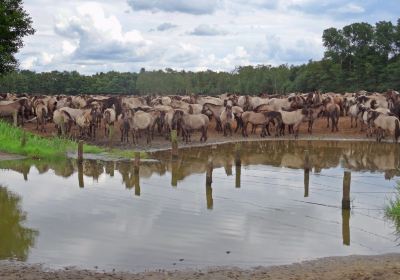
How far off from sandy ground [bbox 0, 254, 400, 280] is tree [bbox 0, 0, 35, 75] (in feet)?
79.5

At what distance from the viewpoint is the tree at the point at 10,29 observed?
3238cm

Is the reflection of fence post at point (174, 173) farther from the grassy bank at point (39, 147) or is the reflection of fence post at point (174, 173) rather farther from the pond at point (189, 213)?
the grassy bank at point (39, 147)

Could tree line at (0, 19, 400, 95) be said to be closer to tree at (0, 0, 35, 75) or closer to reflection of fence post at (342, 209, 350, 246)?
tree at (0, 0, 35, 75)

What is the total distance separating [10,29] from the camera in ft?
111

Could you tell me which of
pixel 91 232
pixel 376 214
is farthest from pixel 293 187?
pixel 91 232

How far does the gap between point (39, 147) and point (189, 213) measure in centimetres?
1355

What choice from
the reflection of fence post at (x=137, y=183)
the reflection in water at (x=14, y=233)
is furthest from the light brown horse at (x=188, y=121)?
the reflection in water at (x=14, y=233)

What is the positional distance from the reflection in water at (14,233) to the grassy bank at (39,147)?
890 centimetres

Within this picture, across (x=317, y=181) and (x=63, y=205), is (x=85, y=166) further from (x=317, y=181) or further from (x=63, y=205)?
(x=317, y=181)

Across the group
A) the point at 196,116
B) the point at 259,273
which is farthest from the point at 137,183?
the point at 196,116

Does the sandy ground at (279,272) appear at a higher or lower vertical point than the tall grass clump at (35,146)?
lower

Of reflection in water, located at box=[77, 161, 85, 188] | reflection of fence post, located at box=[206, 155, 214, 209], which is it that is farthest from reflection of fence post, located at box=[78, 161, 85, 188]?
reflection of fence post, located at box=[206, 155, 214, 209]

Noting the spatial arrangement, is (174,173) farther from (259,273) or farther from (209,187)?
(259,273)

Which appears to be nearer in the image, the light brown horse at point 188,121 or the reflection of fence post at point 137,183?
the reflection of fence post at point 137,183
